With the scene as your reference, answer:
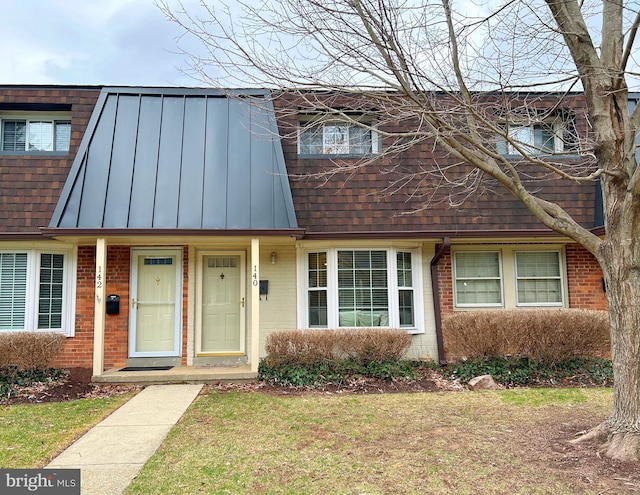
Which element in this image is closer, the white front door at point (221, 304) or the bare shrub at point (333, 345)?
the bare shrub at point (333, 345)

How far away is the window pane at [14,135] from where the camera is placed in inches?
371

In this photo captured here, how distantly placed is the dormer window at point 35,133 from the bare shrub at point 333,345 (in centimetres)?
597

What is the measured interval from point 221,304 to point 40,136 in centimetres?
500

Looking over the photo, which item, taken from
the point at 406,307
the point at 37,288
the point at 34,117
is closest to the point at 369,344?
the point at 406,307

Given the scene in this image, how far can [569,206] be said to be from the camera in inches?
367

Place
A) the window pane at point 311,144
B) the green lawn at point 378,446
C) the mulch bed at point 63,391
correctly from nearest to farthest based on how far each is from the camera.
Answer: the green lawn at point 378,446 → the mulch bed at point 63,391 → the window pane at point 311,144

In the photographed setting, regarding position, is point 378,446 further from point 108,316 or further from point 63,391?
point 108,316

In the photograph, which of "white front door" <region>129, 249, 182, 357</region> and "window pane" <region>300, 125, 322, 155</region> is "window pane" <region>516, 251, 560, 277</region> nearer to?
"window pane" <region>300, 125, 322, 155</region>

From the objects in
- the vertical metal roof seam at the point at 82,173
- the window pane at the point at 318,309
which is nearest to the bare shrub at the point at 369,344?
the window pane at the point at 318,309

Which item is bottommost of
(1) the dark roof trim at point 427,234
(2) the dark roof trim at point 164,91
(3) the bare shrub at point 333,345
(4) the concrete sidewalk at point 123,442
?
(4) the concrete sidewalk at point 123,442

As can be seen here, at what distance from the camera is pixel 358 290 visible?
29.9 feet

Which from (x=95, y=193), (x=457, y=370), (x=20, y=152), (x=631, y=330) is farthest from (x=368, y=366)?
(x=20, y=152)

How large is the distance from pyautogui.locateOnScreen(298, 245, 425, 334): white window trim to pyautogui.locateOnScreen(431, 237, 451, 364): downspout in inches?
9.7

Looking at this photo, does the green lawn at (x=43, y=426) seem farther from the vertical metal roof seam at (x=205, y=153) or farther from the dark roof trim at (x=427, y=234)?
the dark roof trim at (x=427, y=234)
